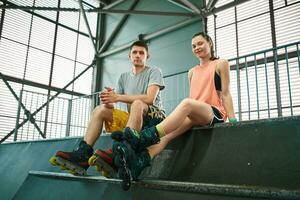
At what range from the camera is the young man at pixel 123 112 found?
5.60 ft

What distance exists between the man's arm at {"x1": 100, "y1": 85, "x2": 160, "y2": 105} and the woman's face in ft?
1.37

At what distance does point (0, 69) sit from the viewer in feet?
23.0

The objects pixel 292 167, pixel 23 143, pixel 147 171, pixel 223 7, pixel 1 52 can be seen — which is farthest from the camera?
pixel 1 52

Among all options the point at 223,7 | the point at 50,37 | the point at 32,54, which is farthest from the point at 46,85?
the point at 223,7

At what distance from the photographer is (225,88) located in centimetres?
195

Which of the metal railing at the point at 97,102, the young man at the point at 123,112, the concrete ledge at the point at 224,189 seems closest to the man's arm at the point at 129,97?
the young man at the point at 123,112

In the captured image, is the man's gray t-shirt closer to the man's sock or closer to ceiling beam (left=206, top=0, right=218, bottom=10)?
the man's sock

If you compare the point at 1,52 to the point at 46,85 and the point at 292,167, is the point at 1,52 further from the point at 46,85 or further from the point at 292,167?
the point at 292,167

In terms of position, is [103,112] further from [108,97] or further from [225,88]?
[225,88]

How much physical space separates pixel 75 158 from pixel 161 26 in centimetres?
624

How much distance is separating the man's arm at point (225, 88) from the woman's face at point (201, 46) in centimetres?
14

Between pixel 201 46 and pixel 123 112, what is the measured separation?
766 millimetres

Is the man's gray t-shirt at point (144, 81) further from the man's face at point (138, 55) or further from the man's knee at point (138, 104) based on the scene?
the man's knee at point (138, 104)

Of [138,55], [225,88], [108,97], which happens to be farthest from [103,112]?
[225,88]
